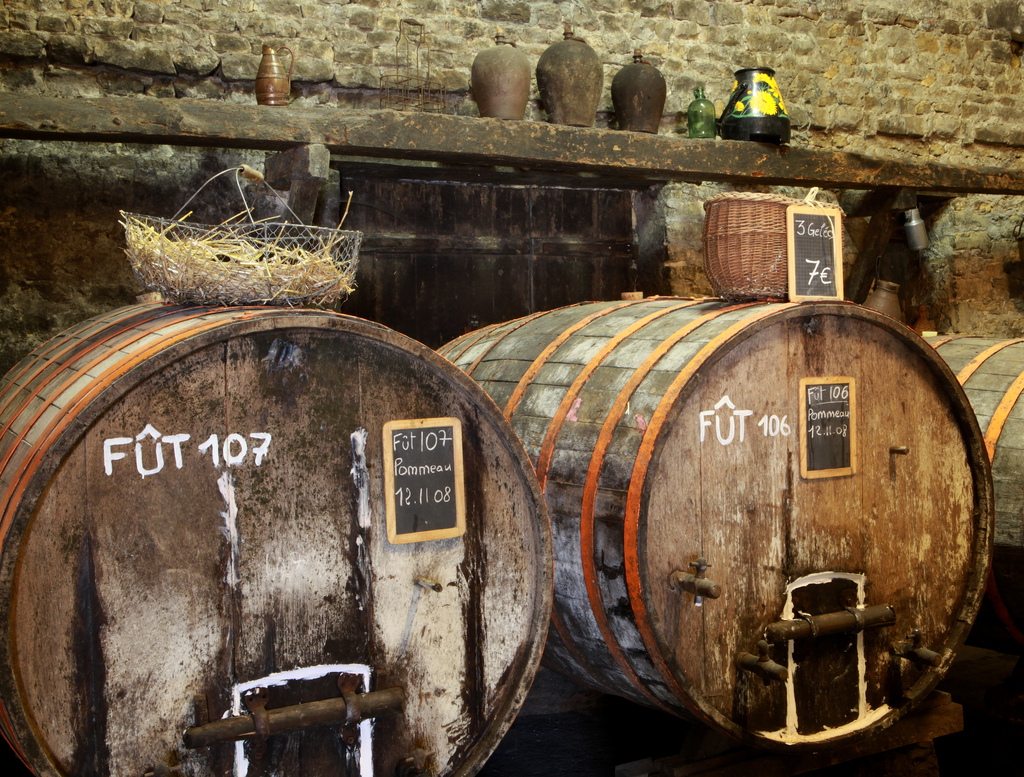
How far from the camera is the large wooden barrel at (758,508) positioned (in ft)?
7.27

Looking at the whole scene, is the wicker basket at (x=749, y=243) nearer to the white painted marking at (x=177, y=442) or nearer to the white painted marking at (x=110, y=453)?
the white painted marking at (x=177, y=442)

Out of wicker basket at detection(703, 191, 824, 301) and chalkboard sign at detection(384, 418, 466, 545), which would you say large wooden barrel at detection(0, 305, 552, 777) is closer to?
chalkboard sign at detection(384, 418, 466, 545)

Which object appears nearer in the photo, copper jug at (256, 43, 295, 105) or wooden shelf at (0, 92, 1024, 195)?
wooden shelf at (0, 92, 1024, 195)

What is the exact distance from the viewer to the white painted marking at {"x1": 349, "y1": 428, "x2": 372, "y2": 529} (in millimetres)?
1873

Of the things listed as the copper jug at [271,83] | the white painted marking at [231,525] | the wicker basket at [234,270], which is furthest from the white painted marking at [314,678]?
the copper jug at [271,83]

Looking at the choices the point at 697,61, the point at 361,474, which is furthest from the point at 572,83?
the point at 361,474

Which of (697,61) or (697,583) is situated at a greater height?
(697,61)

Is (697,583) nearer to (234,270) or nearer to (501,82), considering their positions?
(234,270)

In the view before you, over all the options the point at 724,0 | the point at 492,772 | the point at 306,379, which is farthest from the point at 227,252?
the point at 724,0

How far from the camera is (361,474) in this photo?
1.88 metres

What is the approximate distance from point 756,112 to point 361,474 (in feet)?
9.40

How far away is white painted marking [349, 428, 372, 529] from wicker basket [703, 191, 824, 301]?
119 centimetres

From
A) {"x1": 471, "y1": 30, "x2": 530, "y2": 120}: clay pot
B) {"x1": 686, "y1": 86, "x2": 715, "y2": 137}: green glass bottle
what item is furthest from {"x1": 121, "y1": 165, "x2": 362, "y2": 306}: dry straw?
{"x1": 686, "y1": 86, "x2": 715, "y2": 137}: green glass bottle

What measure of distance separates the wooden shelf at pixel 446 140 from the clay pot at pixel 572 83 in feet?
1.13
